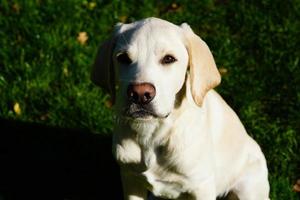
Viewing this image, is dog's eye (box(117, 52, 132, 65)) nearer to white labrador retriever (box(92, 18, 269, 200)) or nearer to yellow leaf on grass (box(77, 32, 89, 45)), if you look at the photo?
white labrador retriever (box(92, 18, 269, 200))

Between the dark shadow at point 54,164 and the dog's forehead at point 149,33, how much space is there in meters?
1.72

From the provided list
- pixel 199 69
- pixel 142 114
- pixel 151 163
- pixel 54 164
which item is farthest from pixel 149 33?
pixel 54 164

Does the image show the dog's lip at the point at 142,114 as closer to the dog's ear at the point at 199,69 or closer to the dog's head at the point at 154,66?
the dog's head at the point at 154,66

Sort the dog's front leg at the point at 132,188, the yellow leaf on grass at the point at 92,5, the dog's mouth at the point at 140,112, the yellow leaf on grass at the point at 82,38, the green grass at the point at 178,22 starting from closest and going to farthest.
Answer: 1. the dog's mouth at the point at 140,112
2. the dog's front leg at the point at 132,188
3. the green grass at the point at 178,22
4. the yellow leaf on grass at the point at 82,38
5. the yellow leaf on grass at the point at 92,5

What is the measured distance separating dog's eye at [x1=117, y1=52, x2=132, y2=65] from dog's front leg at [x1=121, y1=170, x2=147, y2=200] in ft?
2.97

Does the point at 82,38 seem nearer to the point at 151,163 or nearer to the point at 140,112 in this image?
the point at 151,163

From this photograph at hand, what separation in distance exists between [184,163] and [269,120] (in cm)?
175

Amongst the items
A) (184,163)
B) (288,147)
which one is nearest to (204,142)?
(184,163)

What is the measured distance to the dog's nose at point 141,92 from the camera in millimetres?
3844

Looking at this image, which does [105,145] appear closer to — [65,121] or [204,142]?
→ [65,121]

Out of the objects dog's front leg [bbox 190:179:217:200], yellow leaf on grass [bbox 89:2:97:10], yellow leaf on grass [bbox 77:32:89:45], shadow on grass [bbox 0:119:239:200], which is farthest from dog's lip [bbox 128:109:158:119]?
yellow leaf on grass [bbox 89:2:97:10]

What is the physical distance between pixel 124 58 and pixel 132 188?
1.09 meters

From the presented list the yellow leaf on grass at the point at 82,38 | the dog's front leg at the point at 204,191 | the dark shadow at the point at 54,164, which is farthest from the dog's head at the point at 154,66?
the yellow leaf on grass at the point at 82,38

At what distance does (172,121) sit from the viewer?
4273mm
